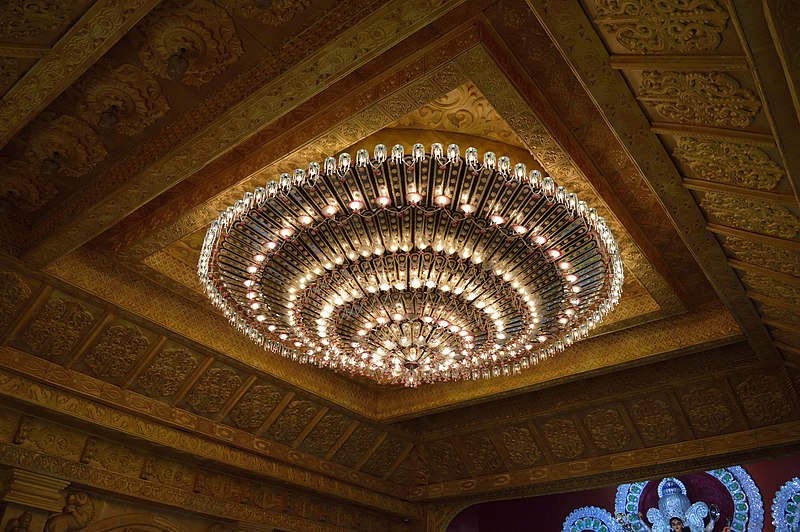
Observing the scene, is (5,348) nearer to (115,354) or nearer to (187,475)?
(115,354)

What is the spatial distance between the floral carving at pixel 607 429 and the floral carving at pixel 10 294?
6.31 metres

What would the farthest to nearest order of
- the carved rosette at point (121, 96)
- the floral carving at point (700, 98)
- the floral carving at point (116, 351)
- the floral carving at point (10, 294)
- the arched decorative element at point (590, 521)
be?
the arched decorative element at point (590, 521), the floral carving at point (116, 351), the floral carving at point (10, 294), the carved rosette at point (121, 96), the floral carving at point (700, 98)

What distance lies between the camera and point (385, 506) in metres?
8.75

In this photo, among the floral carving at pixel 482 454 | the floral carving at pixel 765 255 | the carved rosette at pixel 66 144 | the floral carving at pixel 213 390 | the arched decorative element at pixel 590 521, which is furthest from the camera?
the arched decorative element at pixel 590 521

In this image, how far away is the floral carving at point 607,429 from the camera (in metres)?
7.63

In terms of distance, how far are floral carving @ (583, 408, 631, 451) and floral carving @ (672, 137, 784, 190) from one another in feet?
14.7

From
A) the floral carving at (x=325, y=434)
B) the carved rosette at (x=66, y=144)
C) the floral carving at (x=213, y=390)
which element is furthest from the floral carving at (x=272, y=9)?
the floral carving at (x=325, y=434)

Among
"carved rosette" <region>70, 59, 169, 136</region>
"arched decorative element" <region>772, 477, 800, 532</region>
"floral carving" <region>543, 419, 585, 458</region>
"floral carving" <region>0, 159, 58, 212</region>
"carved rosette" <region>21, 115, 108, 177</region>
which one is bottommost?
"arched decorative element" <region>772, 477, 800, 532</region>

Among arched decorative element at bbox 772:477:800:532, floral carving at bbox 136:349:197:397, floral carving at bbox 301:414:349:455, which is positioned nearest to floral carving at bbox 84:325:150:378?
floral carving at bbox 136:349:197:397

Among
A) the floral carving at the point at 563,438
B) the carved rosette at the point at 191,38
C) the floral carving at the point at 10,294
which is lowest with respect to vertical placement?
the floral carving at the point at 10,294

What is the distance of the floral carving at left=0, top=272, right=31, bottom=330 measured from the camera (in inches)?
201

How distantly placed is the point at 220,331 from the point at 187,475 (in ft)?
5.54

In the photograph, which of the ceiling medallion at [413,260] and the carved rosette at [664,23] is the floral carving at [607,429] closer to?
the ceiling medallion at [413,260]

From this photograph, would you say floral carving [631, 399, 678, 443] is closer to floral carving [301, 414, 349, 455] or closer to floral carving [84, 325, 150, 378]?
floral carving [301, 414, 349, 455]
